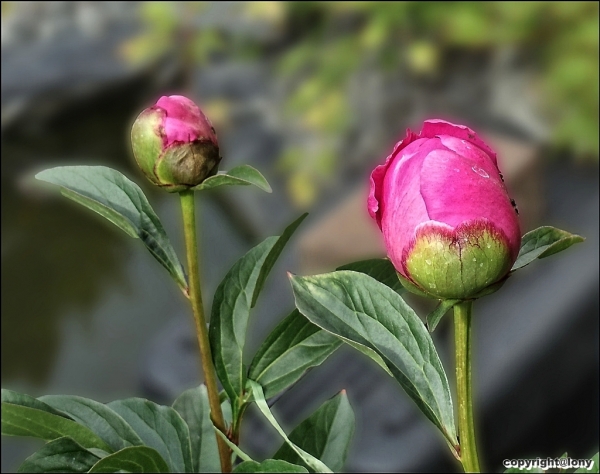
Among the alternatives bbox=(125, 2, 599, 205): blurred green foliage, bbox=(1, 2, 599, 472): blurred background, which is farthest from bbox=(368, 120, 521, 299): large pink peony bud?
bbox=(125, 2, 599, 205): blurred green foliage

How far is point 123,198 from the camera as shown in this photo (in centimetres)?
32

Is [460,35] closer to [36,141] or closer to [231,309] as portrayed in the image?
[36,141]

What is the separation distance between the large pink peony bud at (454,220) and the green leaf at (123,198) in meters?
0.10

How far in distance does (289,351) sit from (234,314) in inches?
1.3

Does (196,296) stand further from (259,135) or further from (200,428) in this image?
(259,135)

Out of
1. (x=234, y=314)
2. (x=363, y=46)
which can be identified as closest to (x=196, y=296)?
(x=234, y=314)

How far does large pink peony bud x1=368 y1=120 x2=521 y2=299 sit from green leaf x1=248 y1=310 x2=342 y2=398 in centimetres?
9

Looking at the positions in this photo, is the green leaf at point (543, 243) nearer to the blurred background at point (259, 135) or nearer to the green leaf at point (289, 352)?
the green leaf at point (289, 352)

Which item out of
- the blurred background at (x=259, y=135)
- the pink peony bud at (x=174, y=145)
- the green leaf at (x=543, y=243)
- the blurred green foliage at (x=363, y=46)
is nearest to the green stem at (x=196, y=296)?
the pink peony bud at (x=174, y=145)

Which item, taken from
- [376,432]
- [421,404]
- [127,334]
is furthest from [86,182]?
[127,334]

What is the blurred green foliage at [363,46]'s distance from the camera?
1.35 metres

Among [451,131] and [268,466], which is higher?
[451,131]

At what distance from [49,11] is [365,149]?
0.64 metres

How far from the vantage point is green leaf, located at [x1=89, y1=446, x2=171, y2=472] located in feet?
0.98
